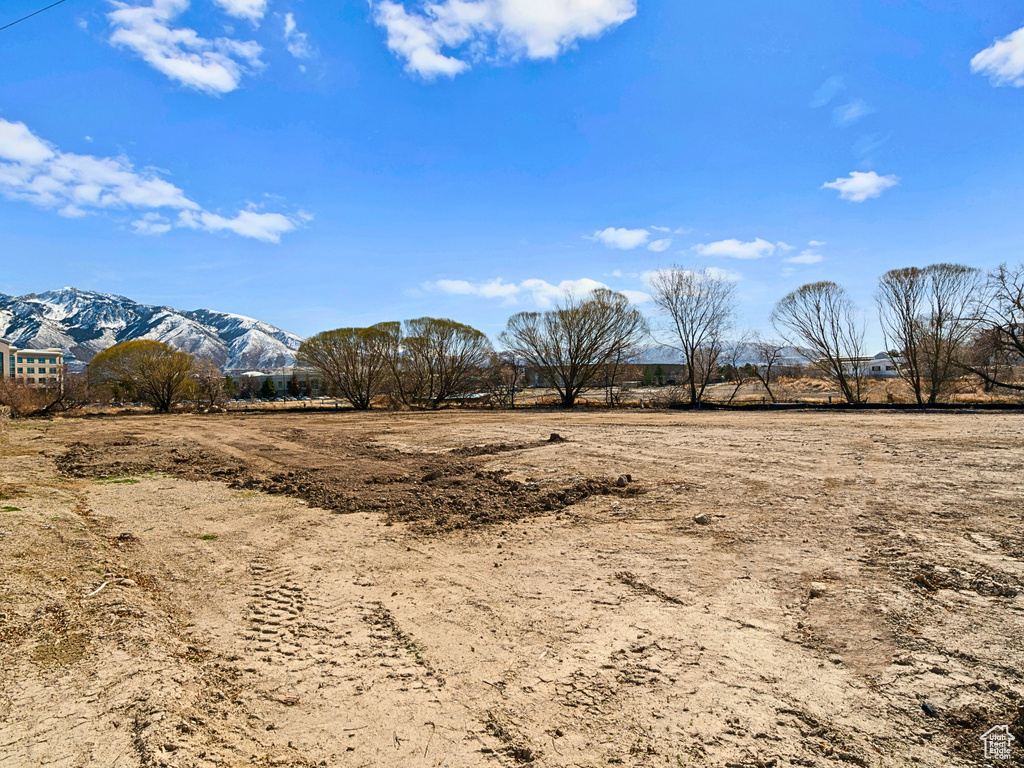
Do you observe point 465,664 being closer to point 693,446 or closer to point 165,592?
point 165,592

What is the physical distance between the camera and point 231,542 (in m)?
5.67

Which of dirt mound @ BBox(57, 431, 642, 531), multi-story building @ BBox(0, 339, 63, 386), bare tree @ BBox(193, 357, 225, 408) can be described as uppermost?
multi-story building @ BBox(0, 339, 63, 386)

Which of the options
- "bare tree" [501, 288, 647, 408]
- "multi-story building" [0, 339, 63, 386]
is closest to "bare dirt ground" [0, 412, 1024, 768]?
"bare tree" [501, 288, 647, 408]

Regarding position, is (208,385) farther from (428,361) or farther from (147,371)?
(428,361)

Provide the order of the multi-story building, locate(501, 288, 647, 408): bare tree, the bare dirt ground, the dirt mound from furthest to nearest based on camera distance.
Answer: the multi-story building
locate(501, 288, 647, 408): bare tree
the dirt mound
the bare dirt ground

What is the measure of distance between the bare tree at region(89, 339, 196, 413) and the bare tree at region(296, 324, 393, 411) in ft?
38.0

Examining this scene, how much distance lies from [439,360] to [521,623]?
3207cm

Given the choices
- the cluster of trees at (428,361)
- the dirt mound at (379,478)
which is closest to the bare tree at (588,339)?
the cluster of trees at (428,361)

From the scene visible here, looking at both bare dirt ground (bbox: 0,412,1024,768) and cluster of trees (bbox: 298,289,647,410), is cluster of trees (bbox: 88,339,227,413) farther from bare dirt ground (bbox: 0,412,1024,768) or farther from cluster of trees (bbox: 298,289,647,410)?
bare dirt ground (bbox: 0,412,1024,768)

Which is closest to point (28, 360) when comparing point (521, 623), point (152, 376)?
point (152, 376)

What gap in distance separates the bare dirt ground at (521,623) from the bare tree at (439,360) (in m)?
27.0

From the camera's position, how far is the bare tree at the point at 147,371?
37469 millimetres

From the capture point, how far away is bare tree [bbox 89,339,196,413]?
37.5m

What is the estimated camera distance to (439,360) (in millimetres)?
35094
